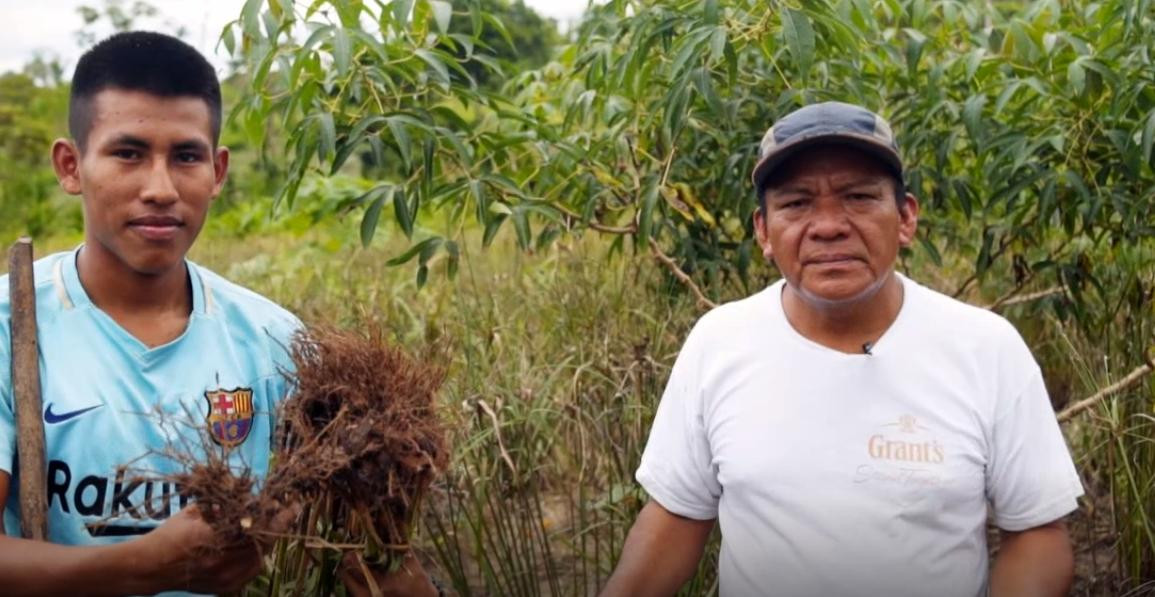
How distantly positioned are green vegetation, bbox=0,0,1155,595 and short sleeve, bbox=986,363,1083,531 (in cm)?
111

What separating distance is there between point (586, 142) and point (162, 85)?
6.86 ft

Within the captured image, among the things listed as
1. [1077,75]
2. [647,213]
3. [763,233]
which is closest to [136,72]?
[763,233]

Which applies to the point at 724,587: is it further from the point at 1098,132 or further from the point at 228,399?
the point at 1098,132

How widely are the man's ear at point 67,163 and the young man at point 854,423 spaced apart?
1.12m

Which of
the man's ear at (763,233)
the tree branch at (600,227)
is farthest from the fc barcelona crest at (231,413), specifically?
the tree branch at (600,227)

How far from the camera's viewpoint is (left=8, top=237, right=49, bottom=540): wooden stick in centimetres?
202

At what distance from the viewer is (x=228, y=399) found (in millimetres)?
2230

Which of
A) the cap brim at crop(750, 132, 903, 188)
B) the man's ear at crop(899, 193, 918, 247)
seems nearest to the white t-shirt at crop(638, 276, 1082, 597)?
the man's ear at crop(899, 193, 918, 247)

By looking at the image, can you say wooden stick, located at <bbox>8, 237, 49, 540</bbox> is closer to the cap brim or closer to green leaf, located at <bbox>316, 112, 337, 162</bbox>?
green leaf, located at <bbox>316, 112, 337, 162</bbox>

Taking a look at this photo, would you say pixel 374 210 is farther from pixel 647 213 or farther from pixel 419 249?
pixel 647 213

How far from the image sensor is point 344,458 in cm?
192

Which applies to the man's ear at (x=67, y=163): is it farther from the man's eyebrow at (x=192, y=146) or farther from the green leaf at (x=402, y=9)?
the green leaf at (x=402, y=9)

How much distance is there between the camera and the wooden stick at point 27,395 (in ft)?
6.64

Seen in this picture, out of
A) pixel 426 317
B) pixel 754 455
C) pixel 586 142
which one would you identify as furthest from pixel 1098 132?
pixel 426 317
